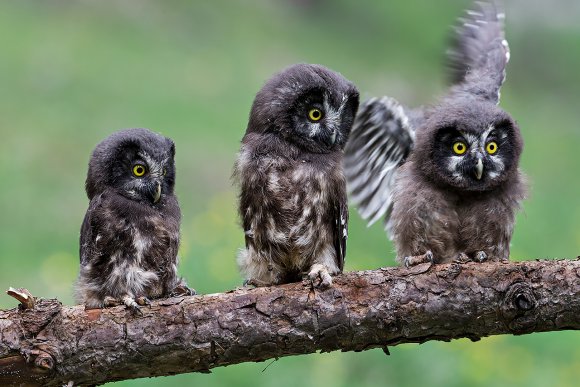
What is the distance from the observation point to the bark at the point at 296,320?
5.88 metres

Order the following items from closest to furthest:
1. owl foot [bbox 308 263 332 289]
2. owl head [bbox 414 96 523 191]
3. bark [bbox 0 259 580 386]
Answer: bark [bbox 0 259 580 386] < owl foot [bbox 308 263 332 289] < owl head [bbox 414 96 523 191]

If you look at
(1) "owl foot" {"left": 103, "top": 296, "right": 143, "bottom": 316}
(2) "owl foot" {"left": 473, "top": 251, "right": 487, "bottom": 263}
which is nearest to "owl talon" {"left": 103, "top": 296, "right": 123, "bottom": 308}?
(1) "owl foot" {"left": 103, "top": 296, "right": 143, "bottom": 316}

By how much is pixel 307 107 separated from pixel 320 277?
1.13 m

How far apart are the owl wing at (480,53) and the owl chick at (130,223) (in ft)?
8.59

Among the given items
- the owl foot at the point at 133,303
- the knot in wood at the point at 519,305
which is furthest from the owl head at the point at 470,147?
the owl foot at the point at 133,303

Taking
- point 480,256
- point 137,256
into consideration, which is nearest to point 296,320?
point 137,256

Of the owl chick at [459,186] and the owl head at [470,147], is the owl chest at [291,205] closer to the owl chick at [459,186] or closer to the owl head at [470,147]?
the owl chick at [459,186]

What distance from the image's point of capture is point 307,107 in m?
6.72

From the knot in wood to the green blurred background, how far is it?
2563 mm

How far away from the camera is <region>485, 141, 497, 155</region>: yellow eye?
7.33 meters

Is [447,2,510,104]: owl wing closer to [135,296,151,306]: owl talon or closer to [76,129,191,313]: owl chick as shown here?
[76,129,191,313]: owl chick

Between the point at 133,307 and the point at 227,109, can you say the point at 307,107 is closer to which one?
the point at 133,307

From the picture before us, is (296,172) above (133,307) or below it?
above

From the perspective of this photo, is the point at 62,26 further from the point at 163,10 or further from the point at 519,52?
the point at 519,52
